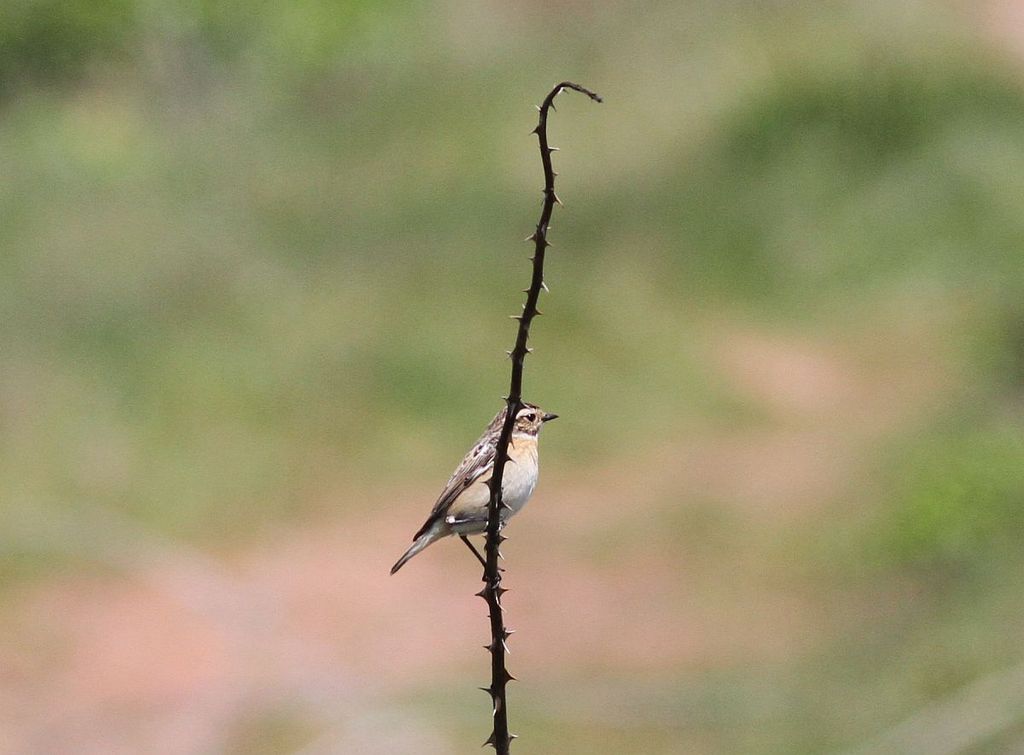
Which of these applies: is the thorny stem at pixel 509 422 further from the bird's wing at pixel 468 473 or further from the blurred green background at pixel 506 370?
the blurred green background at pixel 506 370

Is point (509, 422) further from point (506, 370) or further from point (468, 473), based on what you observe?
point (506, 370)

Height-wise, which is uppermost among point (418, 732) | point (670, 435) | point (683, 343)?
point (683, 343)

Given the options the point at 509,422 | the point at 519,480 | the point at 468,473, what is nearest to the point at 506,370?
the point at 468,473

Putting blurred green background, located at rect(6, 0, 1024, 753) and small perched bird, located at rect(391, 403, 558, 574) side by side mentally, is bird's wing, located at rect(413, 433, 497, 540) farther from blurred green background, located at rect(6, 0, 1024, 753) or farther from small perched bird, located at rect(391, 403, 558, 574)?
blurred green background, located at rect(6, 0, 1024, 753)

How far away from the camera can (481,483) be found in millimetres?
5238

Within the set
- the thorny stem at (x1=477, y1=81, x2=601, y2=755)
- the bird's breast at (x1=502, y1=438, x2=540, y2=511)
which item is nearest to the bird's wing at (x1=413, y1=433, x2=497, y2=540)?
the bird's breast at (x1=502, y1=438, x2=540, y2=511)

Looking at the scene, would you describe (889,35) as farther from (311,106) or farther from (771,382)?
(311,106)

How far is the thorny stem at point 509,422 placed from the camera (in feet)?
10.1

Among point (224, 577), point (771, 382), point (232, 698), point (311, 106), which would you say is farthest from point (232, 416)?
point (311, 106)

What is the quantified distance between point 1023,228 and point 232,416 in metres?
8.63

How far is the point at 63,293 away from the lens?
1767 cm

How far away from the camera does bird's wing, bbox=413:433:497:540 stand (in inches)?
204

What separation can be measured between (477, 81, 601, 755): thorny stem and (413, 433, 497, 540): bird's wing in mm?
1512

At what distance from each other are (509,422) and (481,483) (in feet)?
6.16
